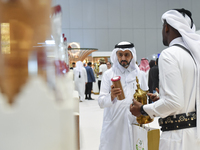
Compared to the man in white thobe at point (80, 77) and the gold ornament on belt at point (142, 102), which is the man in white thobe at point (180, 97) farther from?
the man in white thobe at point (80, 77)

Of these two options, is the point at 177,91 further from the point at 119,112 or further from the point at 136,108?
the point at 119,112

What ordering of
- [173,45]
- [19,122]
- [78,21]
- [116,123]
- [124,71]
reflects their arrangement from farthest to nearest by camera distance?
1. [78,21]
2. [124,71]
3. [116,123]
4. [173,45]
5. [19,122]

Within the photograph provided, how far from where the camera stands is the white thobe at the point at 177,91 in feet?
4.53

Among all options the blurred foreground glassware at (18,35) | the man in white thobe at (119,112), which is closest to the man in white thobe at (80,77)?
the man in white thobe at (119,112)

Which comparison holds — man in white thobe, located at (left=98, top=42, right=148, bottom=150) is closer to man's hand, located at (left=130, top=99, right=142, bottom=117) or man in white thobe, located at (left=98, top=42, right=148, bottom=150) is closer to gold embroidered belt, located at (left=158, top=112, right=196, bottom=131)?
man's hand, located at (left=130, top=99, right=142, bottom=117)

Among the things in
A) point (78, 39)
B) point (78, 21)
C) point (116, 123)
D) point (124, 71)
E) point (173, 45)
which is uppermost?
point (78, 21)

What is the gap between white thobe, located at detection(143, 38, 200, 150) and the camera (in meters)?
1.38

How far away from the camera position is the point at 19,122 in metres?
0.15

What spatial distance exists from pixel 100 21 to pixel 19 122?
61.3 ft

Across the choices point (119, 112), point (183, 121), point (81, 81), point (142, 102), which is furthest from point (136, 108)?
point (81, 81)

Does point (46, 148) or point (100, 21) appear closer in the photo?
point (46, 148)

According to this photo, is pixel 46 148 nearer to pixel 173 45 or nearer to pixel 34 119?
pixel 34 119

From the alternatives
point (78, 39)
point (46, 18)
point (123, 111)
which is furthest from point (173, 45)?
point (78, 39)

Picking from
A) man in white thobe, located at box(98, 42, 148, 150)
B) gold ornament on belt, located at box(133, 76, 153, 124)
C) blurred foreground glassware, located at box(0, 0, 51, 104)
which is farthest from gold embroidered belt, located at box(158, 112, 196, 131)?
blurred foreground glassware, located at box(0, 0, 51, 104)
